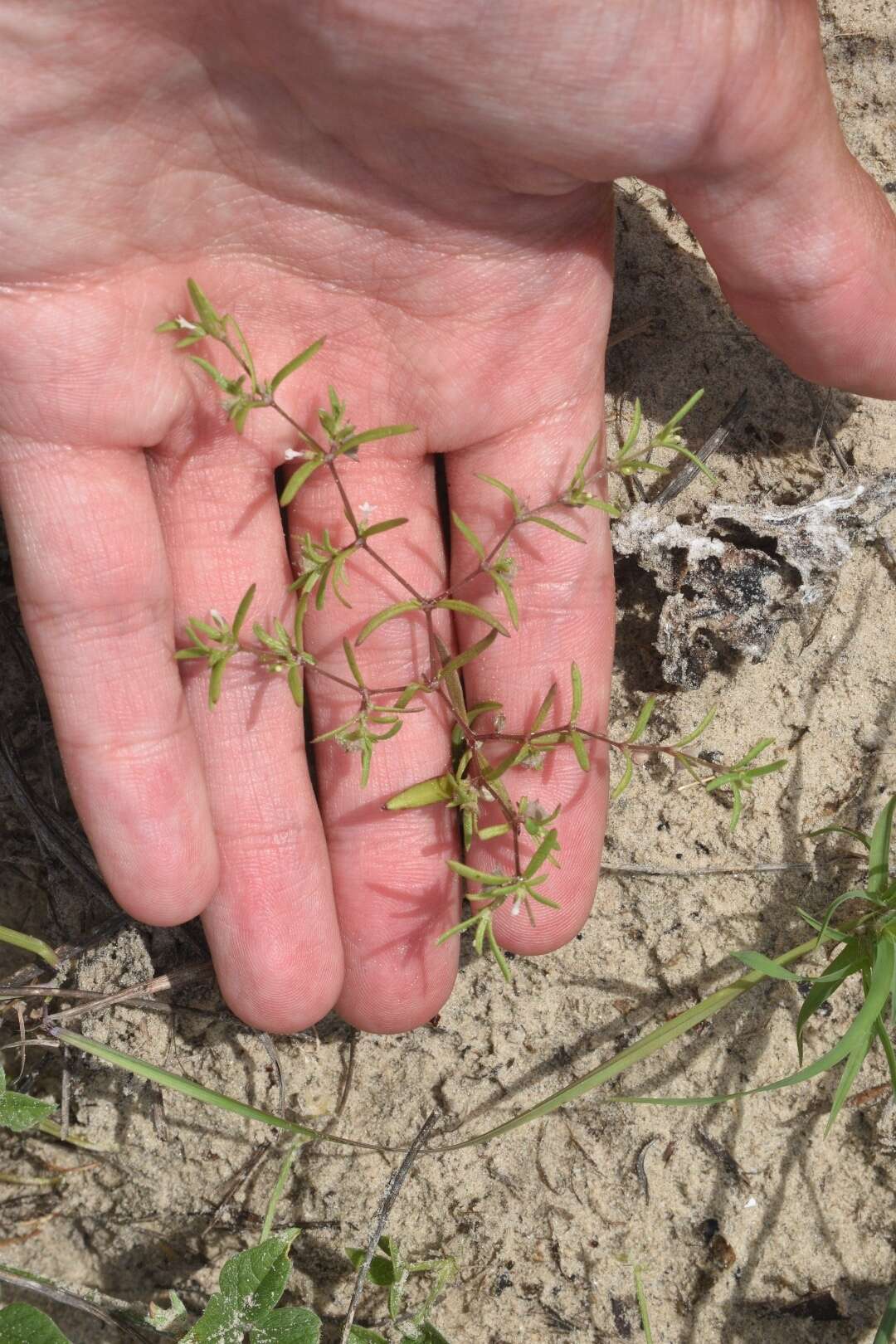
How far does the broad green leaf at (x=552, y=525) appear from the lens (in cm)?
317

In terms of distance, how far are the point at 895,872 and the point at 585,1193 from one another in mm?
1437

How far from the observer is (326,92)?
2.90 m

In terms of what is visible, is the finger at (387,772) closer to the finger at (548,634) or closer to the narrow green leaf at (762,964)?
the finger at (548,634)

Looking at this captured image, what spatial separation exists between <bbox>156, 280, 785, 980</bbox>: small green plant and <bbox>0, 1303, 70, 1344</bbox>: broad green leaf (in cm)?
148

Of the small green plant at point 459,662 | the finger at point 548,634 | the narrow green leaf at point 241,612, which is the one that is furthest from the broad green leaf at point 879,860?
the narrow green leaf at point 241,612

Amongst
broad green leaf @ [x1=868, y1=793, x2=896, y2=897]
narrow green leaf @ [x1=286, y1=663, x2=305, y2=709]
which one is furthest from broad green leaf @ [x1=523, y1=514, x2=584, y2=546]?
broad green leaf @ [x1=868, y1=793, x2=896, y2=897]

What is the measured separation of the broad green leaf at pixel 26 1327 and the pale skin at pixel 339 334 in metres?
0.96

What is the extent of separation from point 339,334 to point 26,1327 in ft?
9.41

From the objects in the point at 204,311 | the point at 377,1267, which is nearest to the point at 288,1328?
the point at 377,1267

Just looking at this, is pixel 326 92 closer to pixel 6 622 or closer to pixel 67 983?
pixel 6 622

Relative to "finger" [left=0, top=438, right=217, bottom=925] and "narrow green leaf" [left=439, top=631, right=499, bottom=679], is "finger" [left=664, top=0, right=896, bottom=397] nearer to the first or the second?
"narrow green leaf" [left=439, top=631, right=499, bottom=679]

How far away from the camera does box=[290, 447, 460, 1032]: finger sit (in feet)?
11.3

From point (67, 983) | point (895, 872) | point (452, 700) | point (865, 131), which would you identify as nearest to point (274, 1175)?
point (67, 983)

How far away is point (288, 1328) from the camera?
126 inches
